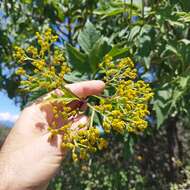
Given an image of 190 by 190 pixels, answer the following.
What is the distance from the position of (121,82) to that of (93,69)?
42 centimetres

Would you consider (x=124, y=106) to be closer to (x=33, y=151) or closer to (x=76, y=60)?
(x=33, y=151)

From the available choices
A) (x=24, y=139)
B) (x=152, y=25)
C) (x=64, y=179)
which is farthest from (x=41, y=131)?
(x=64, y=179)

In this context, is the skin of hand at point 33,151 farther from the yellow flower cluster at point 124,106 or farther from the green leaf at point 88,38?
the green leaf at point 88,38

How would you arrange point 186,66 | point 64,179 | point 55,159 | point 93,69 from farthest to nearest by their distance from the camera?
1. point 64,179
2. point 186,66
3. point 93,69
4. point 55,159

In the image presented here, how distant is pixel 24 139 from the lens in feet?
5.34

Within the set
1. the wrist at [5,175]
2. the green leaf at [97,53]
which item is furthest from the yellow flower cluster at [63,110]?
the green leaf at [97,53]

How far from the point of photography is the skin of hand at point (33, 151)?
1.57 meters

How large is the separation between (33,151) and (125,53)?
53 cm

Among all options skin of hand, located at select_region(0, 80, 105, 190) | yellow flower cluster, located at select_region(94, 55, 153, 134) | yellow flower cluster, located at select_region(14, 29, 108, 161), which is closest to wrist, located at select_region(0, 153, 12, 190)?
skin of hand, located at select_region(0, 80, 105, 190)

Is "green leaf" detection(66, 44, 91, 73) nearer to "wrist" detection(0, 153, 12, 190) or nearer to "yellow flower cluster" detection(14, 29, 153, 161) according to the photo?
"yellow flower cluster" detection(14, 29, 153, 161)

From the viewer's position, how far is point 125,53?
1.82 meters

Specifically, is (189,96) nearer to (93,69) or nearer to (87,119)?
(93,69)

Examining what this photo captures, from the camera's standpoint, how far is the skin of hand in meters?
1.57

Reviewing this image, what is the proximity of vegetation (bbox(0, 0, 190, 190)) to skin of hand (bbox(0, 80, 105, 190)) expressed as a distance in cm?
27
